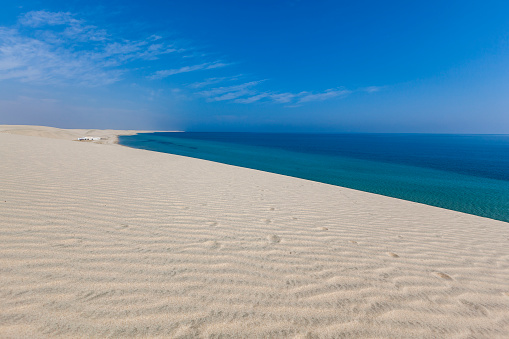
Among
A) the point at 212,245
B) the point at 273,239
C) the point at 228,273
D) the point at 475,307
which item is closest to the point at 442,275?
the point at 475,307

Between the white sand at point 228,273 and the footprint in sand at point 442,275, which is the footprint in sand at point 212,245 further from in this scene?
the footprint in sand at point 442,275

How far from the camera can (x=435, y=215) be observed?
21.4 ft

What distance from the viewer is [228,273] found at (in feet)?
8.29

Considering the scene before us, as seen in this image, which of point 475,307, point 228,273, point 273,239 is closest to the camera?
point 475,307

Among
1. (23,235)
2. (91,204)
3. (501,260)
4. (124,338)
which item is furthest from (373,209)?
(23,235)

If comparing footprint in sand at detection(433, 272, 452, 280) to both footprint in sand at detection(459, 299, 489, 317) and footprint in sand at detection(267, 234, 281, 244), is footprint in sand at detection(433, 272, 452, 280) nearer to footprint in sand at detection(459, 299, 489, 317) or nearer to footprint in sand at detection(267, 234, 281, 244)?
footprint in sand at detection(459, 299, 489, 317)

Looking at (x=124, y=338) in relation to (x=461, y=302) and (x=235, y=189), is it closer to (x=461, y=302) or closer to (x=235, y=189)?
(x=461, y=302)

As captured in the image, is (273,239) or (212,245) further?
(273,239)

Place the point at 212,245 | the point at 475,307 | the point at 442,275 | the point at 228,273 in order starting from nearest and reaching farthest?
the point at 475,307 < the point at 228,273 < the point at 442,275 < the point at 212,245

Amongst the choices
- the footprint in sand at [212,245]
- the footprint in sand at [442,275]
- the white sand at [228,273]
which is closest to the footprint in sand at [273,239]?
the white sand at [228,273]

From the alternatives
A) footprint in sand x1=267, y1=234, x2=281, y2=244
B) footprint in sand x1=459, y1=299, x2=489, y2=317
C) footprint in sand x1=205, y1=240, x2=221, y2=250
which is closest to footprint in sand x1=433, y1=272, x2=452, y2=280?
footprint in sand x1=459, y1=299, x2=489, y2=317

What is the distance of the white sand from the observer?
182 cm

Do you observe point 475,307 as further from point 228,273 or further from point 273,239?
point 228,273

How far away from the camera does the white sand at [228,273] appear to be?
71.8 inches
